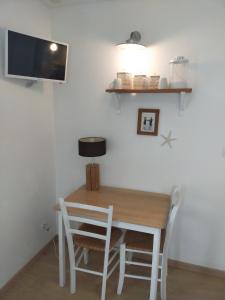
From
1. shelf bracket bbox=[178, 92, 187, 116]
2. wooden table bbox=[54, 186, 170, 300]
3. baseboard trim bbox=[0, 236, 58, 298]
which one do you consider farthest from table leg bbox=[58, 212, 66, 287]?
shelf bracket bbox=[178, 92, 187, 116]

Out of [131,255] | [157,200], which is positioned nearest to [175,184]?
[157,200]

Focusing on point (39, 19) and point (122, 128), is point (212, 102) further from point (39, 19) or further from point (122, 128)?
point (39, 19)

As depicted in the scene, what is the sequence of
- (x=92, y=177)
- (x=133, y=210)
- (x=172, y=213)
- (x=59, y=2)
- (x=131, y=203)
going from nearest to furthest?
(x=172, y=213)
(x=133, y=210)
(x=131, y=203)
(x=59, y=2)
(x=92, y=177)

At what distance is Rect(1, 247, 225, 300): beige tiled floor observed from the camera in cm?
213

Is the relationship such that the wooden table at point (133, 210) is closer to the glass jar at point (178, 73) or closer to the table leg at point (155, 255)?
the table leg at point (155, 255)

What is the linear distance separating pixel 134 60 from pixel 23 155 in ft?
4.24

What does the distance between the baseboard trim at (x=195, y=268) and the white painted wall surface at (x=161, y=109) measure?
0.04 meters

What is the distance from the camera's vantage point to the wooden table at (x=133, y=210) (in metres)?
1.89

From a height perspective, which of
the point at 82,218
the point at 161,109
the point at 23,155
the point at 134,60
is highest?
the point at 134,60

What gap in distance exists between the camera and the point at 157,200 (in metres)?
2.28

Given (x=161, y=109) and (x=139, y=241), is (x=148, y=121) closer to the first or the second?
(x=161, y=109)

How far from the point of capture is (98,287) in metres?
2.23

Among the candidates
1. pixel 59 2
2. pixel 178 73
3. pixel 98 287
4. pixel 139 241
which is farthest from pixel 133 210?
pixel 59 2

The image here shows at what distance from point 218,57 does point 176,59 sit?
32cm
